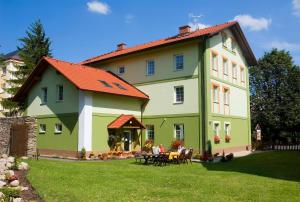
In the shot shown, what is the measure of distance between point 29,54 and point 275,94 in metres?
32.0

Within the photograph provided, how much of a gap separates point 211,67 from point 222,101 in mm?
3248

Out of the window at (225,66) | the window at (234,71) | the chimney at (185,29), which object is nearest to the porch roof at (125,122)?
the window at (225,66)

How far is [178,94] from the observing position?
25.3 metres

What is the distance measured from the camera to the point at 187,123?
24.2m

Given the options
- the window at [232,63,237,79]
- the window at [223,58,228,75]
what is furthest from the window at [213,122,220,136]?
the window at [232,63,237,79]

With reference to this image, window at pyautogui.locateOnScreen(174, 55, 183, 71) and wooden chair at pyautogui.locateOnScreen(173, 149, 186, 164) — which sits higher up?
window at pyautogui.locateOnScreen(174, 55, 183, 71)

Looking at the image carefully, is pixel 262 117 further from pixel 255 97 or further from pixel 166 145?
pixel 166 145

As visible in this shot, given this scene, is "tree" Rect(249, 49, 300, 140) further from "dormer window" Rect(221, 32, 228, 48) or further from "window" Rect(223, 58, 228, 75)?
"dormer window" Rect(221, 32, 228, 48)

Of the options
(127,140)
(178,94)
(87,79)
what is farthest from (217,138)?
(87,79)

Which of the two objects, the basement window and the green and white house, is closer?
the green and white house

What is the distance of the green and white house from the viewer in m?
23.4

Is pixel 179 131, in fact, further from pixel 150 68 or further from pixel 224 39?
pixel 224 39

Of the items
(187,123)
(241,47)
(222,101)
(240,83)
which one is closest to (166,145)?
(187,123)

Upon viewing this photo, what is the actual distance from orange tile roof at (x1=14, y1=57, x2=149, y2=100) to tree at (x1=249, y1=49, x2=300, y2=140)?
73.2 feet
